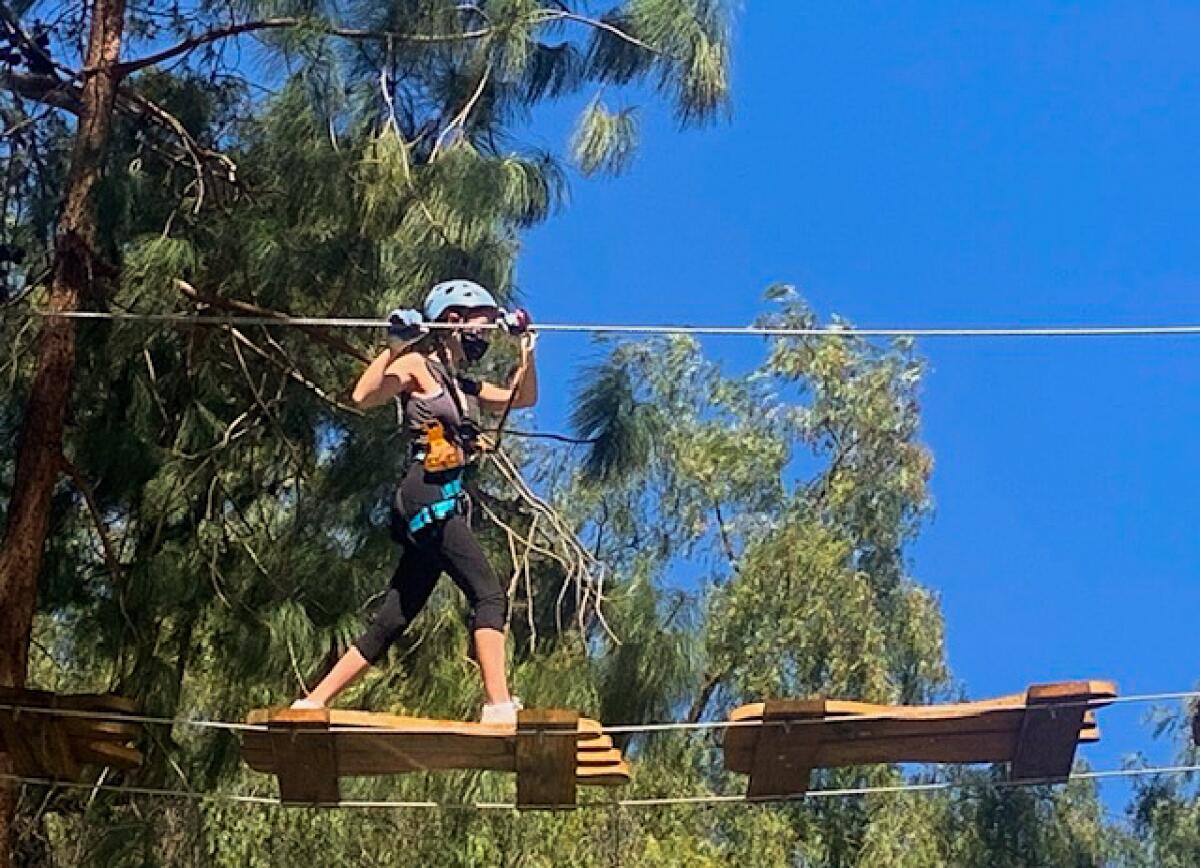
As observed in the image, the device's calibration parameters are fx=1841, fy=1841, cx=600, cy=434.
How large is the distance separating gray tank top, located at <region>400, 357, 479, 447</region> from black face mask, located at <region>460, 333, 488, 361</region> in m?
0.06

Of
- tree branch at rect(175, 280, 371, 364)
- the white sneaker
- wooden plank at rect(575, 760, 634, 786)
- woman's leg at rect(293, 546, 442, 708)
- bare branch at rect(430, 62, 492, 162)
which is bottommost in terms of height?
wooden plank at rect(575, 760, 634, 786)

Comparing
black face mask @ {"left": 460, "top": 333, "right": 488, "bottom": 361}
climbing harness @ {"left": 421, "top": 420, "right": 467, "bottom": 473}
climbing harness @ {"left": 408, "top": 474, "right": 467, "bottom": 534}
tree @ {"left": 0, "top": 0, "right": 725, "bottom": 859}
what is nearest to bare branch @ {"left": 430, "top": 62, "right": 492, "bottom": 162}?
tree @ {"left": 0, "top": 0, "right": 725, "bottom": 859}

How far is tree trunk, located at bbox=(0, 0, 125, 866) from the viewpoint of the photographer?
4.31 metres

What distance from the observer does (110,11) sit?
4.82 m

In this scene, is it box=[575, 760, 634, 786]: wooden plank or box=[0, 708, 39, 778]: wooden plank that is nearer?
box=[575, 760, 634, 786]: wooden plank

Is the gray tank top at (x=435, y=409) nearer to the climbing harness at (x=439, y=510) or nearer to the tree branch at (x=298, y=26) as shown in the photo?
the climbing harness at (x=439, y=510)

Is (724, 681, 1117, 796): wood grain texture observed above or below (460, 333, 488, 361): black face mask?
below

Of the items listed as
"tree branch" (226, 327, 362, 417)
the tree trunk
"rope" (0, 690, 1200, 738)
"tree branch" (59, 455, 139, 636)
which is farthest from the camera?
"tree branch" (226, 327, 362, 417)

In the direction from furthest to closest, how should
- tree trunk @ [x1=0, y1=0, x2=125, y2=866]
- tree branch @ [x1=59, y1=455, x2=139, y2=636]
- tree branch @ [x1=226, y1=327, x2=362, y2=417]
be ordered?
1. tree branch @ [x1=226, y1=327, x2=362, y2=417]
2. tree branch @ [x1=59, y1=455, x2=139, y2=636]
3. tree trunk @ [x1=0, y1=0, x2=125, y2=866]

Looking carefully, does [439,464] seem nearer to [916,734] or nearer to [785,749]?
[785,749]

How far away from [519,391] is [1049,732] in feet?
4.08

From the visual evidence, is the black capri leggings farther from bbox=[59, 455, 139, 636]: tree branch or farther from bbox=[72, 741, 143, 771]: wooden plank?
bbox=[59, 455, 139, 636]: tree branch

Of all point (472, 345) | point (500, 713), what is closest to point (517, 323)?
point (472, 345)

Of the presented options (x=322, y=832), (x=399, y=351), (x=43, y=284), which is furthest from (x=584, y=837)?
(x=399, y=351)
